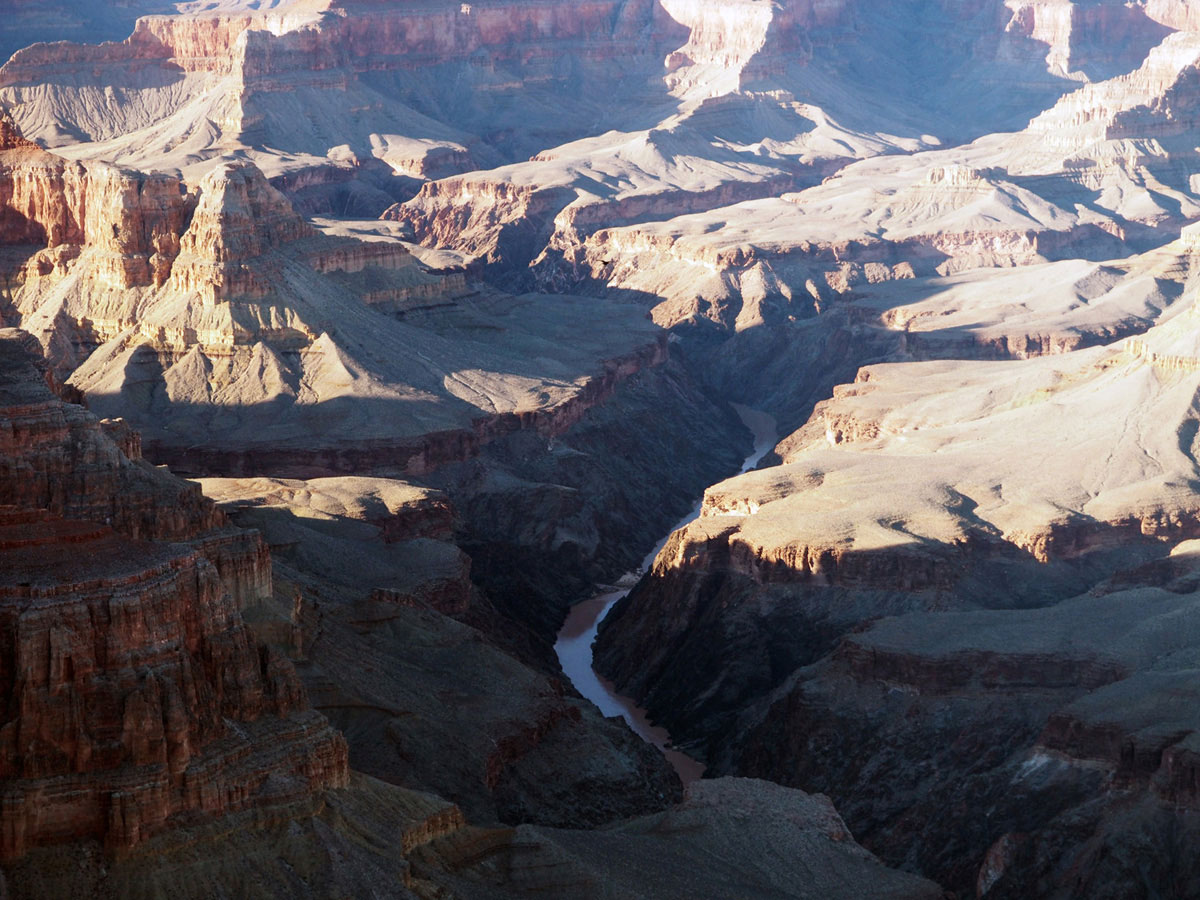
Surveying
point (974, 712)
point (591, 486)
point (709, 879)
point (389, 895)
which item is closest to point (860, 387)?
point (591, 486)

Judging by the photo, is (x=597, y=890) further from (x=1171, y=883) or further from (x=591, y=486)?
(x=591, y=486)

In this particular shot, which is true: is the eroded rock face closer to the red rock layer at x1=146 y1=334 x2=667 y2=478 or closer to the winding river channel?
the winding river channel

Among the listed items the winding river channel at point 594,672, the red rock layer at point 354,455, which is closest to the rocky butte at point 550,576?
the red rock layer at point 354,455

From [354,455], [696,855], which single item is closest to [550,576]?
[354,455]

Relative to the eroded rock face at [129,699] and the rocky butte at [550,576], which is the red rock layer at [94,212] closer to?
the rocky butte at [550,576]

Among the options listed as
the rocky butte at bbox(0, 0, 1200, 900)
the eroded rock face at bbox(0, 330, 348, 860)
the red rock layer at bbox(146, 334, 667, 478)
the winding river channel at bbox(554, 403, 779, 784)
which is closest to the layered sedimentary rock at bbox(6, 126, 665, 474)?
the red rock layer at bbox(146, 334, 667, 478)

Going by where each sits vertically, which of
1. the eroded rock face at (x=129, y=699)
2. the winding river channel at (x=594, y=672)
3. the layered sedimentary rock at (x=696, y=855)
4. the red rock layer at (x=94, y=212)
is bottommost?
the winding river channel at (x=594, y=672)

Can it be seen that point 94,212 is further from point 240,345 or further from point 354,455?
point 354,455
